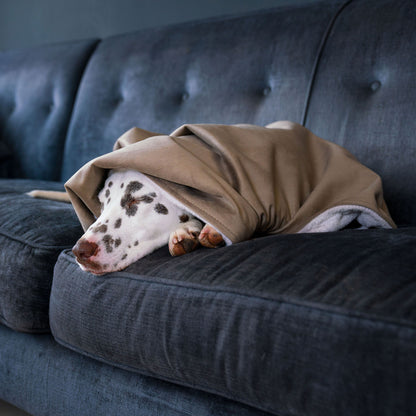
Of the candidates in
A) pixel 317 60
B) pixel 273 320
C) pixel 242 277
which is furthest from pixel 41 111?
pixel 273 320

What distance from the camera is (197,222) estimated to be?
1099 millimetres

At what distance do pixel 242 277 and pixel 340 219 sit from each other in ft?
1.39

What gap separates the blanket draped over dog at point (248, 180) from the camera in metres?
1.00

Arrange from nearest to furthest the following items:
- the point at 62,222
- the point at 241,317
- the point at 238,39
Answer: the point at 241,317 → the point at 62,222 → the point at 238,39

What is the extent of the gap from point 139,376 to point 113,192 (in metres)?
0.39

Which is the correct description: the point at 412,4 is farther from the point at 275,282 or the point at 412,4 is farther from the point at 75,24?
the point at 75,24

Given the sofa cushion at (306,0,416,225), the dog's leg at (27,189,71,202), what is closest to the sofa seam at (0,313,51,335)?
the dog's leg at (27,189,71,202)

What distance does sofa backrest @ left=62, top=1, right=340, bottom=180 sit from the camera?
1.65 metres

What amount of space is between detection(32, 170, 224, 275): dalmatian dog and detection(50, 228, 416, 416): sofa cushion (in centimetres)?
3

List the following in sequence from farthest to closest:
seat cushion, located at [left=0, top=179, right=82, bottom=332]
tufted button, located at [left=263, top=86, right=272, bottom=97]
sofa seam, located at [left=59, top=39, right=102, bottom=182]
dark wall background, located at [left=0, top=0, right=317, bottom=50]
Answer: dark wall background, located at [left=0, top=0, right=317, bottom=50]
sofa seam, located at [left=59, top=39, right=102, bottom=182]
tufted button, located at [left=263, top=86, right=272, bottom=97]
seat cushion, located at [left=0, top=179, right=82, bottom=332]

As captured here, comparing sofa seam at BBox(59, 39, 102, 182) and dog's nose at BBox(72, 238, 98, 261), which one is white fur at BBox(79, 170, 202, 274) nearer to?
dog's nose at BBox(72, 238, 98, 261)

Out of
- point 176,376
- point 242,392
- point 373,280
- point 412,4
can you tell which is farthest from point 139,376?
point 412,4

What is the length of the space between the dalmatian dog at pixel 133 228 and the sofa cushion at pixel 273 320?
1.3 inches

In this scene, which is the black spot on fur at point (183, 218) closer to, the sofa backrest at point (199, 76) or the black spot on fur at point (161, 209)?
the black spot on fur at point (161, 209)
